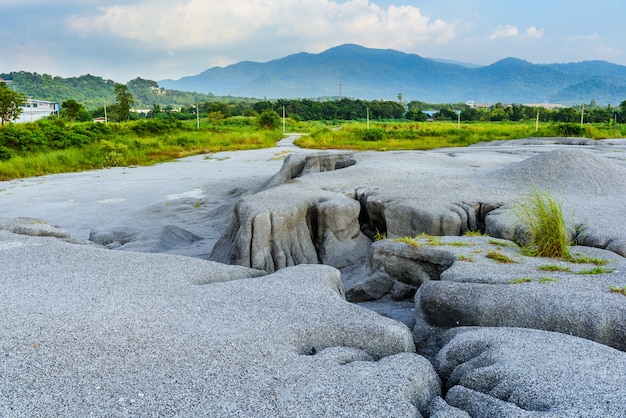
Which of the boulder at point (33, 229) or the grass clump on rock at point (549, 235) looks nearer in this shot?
the grass clump on rock at point (549, 235)

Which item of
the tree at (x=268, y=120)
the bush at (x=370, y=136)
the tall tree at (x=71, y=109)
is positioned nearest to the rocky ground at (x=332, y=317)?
the bush at (x=370, y=136)

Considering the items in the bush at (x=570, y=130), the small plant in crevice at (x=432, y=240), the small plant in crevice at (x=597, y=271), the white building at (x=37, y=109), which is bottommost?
the small plant in crevice at (x=432, y=240)

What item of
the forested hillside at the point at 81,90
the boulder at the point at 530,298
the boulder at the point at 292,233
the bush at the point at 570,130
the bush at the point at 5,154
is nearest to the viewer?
the boulder at the point at 530,298

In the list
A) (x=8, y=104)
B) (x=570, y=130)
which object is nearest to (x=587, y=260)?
(x=570, y=130)

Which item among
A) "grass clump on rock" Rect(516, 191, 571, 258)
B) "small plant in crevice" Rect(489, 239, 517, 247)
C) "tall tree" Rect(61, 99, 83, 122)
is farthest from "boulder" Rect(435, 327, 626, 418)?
"tall tree" Rect(61, 99, 83, 122)

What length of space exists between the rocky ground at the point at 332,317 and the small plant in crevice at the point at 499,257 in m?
0.02

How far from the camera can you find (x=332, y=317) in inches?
159

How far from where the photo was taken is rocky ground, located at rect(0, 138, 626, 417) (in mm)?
2926

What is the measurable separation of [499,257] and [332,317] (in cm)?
217

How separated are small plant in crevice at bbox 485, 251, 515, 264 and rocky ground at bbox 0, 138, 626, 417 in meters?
0.02

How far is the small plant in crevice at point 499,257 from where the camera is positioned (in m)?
5.24

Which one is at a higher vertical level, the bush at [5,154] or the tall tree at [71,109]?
the tall tree at [71,109]

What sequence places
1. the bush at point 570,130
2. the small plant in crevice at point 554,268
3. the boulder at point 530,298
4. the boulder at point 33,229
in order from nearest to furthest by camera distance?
the boulder at point 530,298 < the small plant in crevice at point 554,268 < the boulder at point 33,229 < the bush at point 570,130

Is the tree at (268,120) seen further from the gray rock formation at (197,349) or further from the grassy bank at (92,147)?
the gray rock formation at (197,349)
